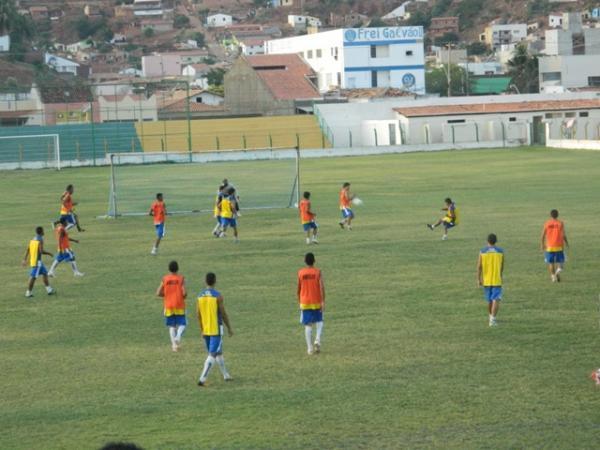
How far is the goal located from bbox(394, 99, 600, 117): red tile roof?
83.7 feet

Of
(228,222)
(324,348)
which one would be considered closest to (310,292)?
(324,348)

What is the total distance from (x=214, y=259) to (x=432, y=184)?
25.1 metres

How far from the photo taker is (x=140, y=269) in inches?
1216

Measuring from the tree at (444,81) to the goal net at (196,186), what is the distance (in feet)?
279

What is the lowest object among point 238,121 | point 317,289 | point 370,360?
point 370,360

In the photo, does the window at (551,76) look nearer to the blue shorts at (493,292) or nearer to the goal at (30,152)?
the goal at (30,152)

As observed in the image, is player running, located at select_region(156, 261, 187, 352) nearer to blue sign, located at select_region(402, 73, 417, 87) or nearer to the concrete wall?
the concrete wall

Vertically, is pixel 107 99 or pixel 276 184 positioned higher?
pixel 107 99

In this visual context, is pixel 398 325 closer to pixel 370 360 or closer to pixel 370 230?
pixel 370 360

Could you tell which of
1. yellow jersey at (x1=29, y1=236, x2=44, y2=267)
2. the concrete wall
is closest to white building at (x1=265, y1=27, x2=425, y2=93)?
the concrete wall

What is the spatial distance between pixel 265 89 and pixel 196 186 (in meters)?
61.5

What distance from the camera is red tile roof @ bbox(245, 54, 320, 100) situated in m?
110

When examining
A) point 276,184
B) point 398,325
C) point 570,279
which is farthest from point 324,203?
point 398,325

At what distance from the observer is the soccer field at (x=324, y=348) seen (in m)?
15.3
